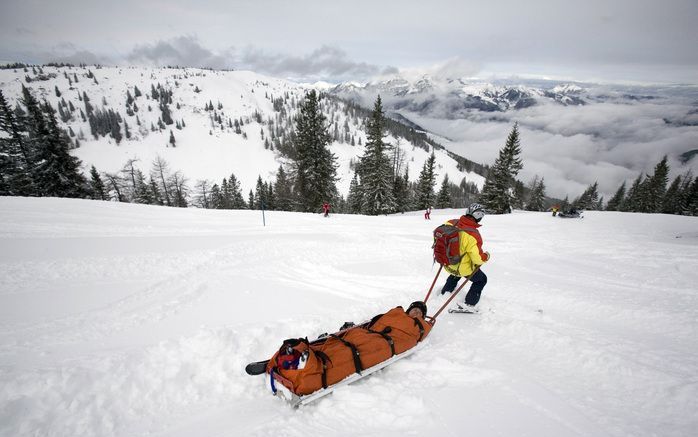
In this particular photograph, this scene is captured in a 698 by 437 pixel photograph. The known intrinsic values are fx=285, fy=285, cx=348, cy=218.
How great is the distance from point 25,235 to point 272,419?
40.4 ft

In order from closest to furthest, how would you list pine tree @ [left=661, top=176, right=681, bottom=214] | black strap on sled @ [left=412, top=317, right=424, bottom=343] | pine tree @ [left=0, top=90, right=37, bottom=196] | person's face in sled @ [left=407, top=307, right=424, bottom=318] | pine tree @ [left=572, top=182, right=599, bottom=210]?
black strap on sled @ [left=412, top=317, right=424, bottom=343] → person's face in sled @ [left=407, top=307, right=424, bottom=318] → pine tree @ [left=0, top=90, right=37, bottom=196] → pine tree @ [left=661, top=176, right=681, bottom=214] → pine tree @ [left=572, top=182, right=599, bottom=210]

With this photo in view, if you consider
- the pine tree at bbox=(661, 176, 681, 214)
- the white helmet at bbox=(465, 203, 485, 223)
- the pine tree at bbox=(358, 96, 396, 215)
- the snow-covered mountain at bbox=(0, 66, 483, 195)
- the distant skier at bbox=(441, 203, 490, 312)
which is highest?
the snow-covered mountain at bbox=(0, 66, 483, 195)

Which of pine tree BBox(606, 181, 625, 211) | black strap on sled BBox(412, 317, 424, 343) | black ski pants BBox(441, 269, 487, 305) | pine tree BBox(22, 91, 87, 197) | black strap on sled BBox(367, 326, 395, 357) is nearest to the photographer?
black strap on sled BBox(367, 326, 395, 357)

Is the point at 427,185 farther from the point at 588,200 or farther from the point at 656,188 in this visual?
the point at 588,200

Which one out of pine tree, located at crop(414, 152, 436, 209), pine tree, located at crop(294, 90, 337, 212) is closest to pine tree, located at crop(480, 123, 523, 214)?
pine tree, located at crop(414, 152, 436, 209)

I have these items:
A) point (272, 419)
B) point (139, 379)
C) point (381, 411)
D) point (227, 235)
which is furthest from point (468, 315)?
point (227, 235)

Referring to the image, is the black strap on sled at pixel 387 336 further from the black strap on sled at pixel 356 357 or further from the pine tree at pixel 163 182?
the pine tree at pixel 163 182

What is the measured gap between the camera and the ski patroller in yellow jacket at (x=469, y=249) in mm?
5395

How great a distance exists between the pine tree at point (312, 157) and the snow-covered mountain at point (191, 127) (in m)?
61.4

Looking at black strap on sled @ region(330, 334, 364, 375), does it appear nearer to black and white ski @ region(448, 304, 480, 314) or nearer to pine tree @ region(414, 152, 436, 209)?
black and white ski @ region(448, 304, 480, 314)

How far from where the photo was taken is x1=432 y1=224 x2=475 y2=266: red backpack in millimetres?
5449

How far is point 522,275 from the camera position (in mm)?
8633

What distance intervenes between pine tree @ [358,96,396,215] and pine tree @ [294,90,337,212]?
5961mm

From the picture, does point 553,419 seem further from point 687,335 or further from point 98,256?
point 98,256
